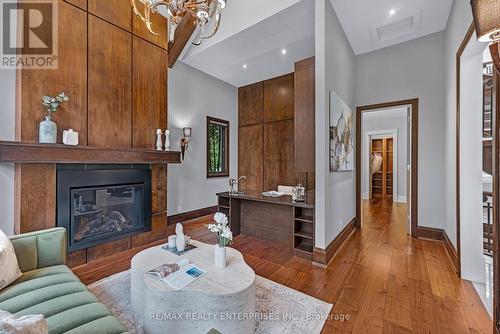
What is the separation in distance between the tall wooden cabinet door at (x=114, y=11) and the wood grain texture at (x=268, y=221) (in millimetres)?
3184

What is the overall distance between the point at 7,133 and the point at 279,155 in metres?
4.54

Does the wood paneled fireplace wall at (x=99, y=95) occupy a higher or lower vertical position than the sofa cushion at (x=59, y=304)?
higher

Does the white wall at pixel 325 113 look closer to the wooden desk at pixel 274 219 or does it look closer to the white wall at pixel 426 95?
the wooden desk at pixel 274 219

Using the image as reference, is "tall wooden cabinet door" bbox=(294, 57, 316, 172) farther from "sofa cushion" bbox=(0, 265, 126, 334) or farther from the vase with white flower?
"sofa cushion" bbox=(0, 265, 126, 334)

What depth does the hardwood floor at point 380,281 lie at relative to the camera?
1.79 meters

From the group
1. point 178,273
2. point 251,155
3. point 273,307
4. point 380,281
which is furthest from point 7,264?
point 251,155

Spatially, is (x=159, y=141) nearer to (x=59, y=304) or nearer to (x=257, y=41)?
(x=257, y=41)

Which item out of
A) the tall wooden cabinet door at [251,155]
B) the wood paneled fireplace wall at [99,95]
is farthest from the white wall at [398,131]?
the wood paneled fireplace wall at [99,95]

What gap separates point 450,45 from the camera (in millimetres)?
3172

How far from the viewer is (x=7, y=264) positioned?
1.50m

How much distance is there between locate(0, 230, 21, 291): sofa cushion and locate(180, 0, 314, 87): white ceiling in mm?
3675

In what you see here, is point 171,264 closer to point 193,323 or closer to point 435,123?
point 193,323

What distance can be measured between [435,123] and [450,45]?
115 cm

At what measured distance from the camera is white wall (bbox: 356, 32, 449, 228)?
145 inches
